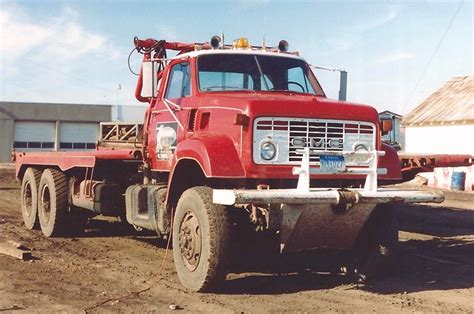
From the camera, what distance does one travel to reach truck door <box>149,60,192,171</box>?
8.09m

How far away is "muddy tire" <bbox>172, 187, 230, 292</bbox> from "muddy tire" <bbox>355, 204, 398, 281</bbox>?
6.10 ft

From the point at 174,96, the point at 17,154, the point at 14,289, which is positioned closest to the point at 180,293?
the point at 14,289

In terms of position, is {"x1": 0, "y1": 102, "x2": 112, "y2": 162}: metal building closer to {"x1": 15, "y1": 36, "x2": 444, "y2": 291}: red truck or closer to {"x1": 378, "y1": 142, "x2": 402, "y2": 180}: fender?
{"x1": 15, "y1": 36, "x2": 444, "y2": 291}: red truck

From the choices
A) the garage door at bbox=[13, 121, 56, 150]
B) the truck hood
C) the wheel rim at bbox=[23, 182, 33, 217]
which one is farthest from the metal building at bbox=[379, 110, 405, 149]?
the garage door at bbox=[13, 121, 56, 150]

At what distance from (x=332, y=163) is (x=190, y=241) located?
173 cm

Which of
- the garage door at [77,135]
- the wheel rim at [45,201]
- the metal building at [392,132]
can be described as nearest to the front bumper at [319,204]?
the metal building at [392,132]

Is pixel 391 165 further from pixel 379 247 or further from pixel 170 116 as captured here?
pixel 170 116

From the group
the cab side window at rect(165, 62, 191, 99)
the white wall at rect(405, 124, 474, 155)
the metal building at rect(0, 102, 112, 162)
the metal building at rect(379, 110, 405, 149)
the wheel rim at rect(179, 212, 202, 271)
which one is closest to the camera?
the wheel rim at rect(179, 212, 202, 271)

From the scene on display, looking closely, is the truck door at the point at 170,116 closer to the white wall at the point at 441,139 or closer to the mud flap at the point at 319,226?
the mud flap at the point at 319,226

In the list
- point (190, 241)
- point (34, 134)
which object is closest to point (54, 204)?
point (190, 241)

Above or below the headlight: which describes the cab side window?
above

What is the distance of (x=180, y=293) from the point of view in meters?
6.84

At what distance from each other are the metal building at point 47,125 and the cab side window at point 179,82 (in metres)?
40.9

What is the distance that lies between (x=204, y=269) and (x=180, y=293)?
414mm
